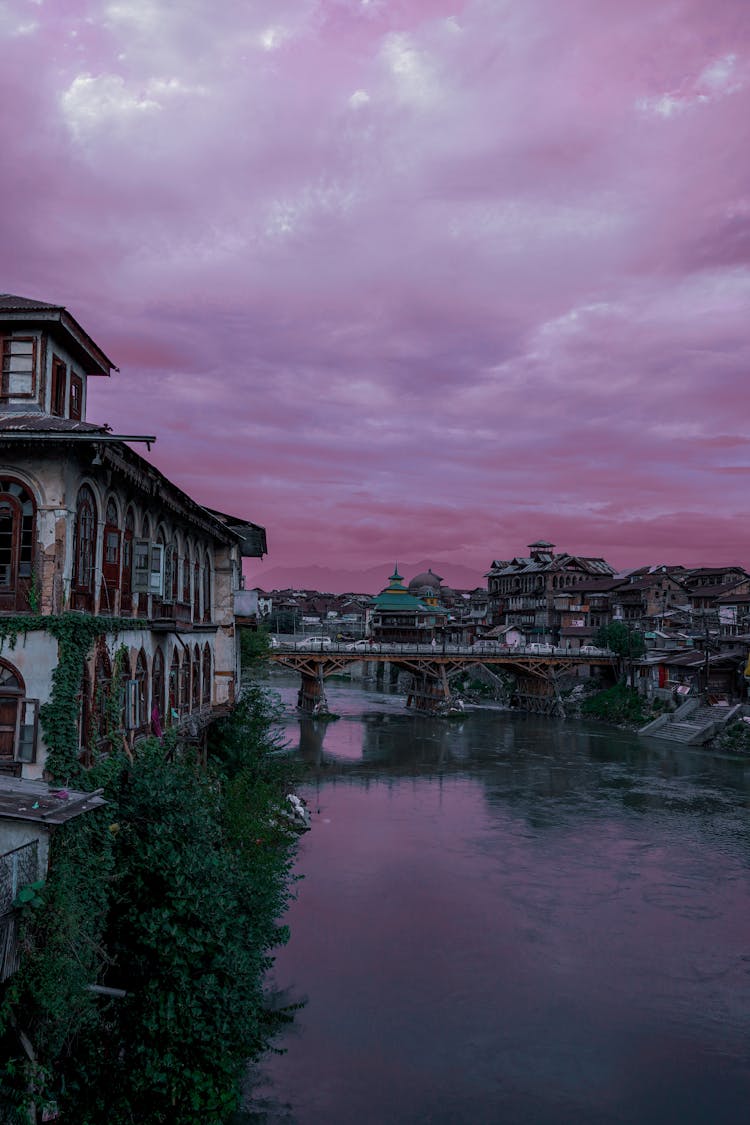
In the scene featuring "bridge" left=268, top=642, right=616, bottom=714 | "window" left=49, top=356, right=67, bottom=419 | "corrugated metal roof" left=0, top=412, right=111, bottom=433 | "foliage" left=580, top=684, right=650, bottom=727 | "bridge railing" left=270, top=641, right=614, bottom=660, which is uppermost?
"window" left=49, top=356, right=67, bottom=419

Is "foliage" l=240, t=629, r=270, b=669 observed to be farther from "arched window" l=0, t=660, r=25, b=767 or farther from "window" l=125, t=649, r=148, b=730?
"arched window" l=0, t=660, r=25, b=767

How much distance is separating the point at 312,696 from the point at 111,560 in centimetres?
5920

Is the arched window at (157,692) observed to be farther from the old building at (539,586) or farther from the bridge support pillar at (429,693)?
the old building at (539,586)

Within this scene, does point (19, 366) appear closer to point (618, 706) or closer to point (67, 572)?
point (67, 572)

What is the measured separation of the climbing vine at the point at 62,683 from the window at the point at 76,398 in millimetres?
8421

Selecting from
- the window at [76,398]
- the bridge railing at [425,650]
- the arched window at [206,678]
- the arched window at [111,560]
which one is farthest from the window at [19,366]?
the bridge railing at [425,650]

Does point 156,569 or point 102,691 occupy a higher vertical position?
point 156,569

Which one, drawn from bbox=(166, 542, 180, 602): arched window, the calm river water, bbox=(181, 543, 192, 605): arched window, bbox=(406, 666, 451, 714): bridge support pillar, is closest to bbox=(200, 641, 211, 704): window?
bbox=(181, 543, 192, 605): arched window

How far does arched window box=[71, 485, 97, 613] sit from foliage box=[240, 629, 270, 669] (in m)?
27.8

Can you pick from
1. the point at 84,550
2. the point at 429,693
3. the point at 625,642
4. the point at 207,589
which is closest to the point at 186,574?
Result: the point at 207,589

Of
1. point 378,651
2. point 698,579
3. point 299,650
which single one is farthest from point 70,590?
point 698,579

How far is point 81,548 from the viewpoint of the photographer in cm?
1942

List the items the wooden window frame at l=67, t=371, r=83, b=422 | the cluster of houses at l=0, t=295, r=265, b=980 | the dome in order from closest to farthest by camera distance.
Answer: the cluster of houses at l=0, t=295, r=265, b=980, the wooden window frame at l=67, t=371, r=83, b=422, the dome

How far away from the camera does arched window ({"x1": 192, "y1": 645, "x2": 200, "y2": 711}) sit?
31.2 metres
